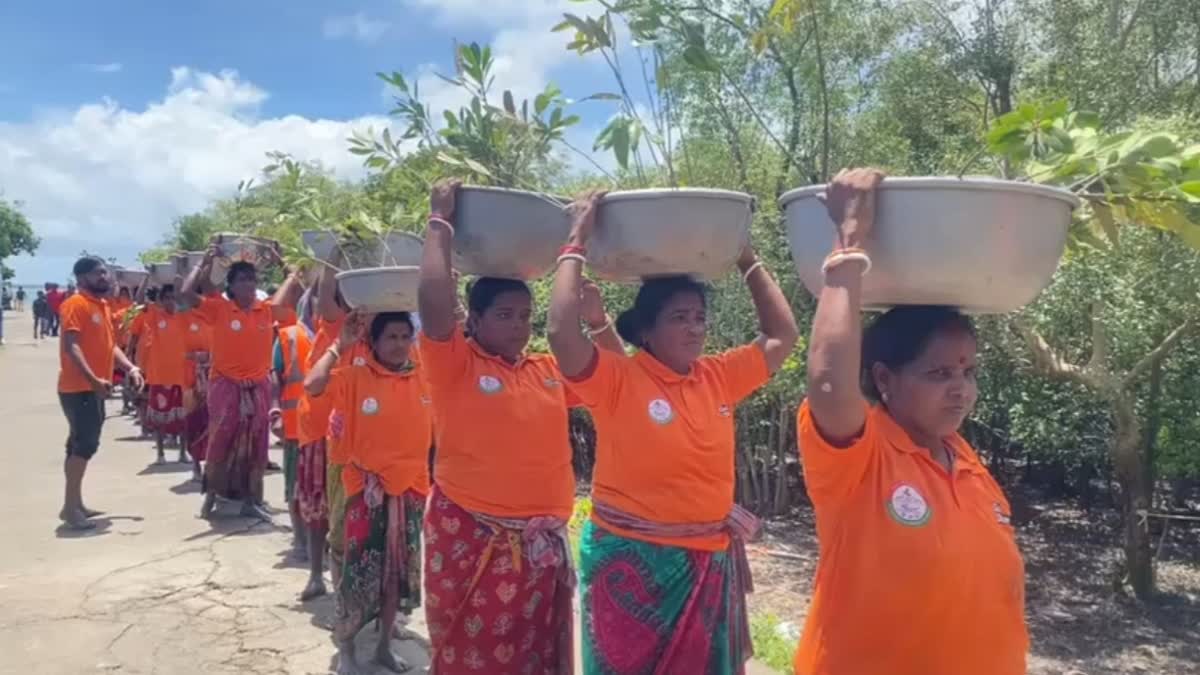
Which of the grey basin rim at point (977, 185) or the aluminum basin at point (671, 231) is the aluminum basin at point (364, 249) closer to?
the aluminum basin at point (671, 231)

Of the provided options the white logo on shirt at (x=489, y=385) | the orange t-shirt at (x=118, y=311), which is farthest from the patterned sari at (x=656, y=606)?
the orange t-shirt at (x=118, y=311)

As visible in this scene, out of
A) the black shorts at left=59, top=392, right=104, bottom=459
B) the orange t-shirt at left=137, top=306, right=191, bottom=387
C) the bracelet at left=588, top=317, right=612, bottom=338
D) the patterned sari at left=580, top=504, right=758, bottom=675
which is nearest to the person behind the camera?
the patterned sari at left=580, top=504, right=758, bottom=675

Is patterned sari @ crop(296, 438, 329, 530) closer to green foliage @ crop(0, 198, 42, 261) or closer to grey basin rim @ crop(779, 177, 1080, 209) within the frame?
grey basin rim @ crop(779, 177, 1080, 209)

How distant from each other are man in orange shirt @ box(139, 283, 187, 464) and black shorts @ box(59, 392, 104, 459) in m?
2.76

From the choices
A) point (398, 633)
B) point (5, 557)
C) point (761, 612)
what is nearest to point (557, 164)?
point (398, 633)

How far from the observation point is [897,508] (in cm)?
198

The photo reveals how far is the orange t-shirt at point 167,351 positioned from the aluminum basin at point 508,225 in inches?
316

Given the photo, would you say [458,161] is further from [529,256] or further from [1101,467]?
[1101,467]

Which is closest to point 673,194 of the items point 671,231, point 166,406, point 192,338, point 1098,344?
point 671,231

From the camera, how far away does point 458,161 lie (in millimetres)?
2998

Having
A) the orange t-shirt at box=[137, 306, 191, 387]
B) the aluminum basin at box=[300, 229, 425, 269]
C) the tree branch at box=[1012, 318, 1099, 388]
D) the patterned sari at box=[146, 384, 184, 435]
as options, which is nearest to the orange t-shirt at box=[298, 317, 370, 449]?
the aluminum basin at box=[300, 229, 425, 269]

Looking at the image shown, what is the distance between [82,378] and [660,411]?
5651 millimetres

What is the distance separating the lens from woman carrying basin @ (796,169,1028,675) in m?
1.85

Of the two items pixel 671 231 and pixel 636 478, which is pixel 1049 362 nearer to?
pixel 636 478
